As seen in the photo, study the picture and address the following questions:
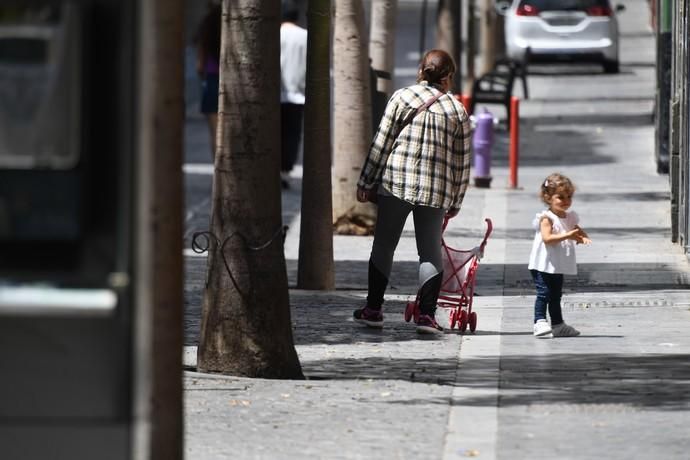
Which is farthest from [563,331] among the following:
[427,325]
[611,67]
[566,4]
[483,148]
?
[611,67]

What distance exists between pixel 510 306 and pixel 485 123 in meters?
7.62

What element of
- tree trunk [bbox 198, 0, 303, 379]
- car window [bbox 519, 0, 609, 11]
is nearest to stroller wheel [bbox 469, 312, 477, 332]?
tree trunk [bbox 198, 0, 303, 379]

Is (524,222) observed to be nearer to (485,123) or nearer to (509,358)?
(485,123)

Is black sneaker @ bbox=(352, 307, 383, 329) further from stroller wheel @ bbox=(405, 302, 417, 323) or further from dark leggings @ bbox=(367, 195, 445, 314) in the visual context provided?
stroller wheel @ bbox=(405, 302, 417, 323)

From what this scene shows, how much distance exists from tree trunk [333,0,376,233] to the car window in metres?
19.0

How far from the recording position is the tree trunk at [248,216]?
9039mm

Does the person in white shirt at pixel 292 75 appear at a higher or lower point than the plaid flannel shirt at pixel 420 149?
higher

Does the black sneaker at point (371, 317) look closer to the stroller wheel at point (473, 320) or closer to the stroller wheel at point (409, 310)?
the stroller wheel at point (409, 310)

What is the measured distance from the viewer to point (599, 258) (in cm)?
1398

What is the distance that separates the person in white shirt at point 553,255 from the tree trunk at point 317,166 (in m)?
2.20

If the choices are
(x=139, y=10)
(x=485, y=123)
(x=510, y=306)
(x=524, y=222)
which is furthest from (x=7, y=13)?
(x=485, y=123)

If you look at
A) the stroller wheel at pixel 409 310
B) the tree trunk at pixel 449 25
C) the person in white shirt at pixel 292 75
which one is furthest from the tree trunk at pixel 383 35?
the tree trunk at pixel 449 25

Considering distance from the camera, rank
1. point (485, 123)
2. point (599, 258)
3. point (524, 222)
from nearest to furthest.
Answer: point (599, 258) → point (524, 222) → point (485, 123)

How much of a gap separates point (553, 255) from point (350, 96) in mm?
5052
